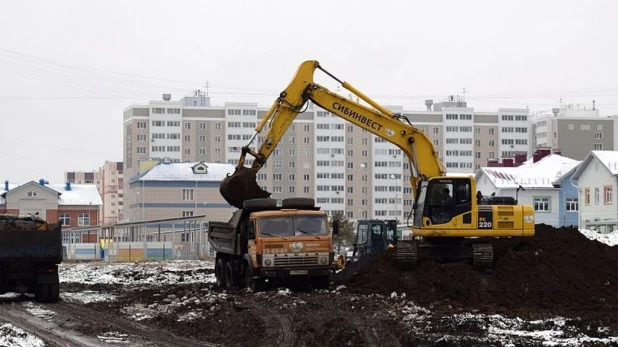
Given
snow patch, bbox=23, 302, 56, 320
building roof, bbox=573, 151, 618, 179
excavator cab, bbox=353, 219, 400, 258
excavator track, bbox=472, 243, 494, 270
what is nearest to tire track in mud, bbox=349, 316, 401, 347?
snow patch, bbox=23, 302, 56, 320

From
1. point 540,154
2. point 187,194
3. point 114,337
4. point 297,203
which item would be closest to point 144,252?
point 540,154

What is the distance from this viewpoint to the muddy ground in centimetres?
1759

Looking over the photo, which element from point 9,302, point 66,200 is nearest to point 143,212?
point 66,200

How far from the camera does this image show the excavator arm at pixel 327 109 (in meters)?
29.4

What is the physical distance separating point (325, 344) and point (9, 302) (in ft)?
43.7

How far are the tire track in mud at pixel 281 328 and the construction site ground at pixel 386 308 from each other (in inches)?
0.9

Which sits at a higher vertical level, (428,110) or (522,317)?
(428,110)

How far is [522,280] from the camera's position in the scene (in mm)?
25422

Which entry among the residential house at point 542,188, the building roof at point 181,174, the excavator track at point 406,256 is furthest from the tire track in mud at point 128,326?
the building roof at point 181,174

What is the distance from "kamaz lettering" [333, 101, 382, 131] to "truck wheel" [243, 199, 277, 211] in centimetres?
374

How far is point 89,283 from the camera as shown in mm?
37031

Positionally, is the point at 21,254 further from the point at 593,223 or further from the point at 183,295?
the point at 593,223

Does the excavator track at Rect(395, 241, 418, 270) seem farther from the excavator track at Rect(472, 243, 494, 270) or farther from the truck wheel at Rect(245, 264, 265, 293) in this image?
the truck wheel at Rect(245, 264, 265, 293)

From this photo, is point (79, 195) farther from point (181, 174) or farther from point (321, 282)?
point (321, 282)
